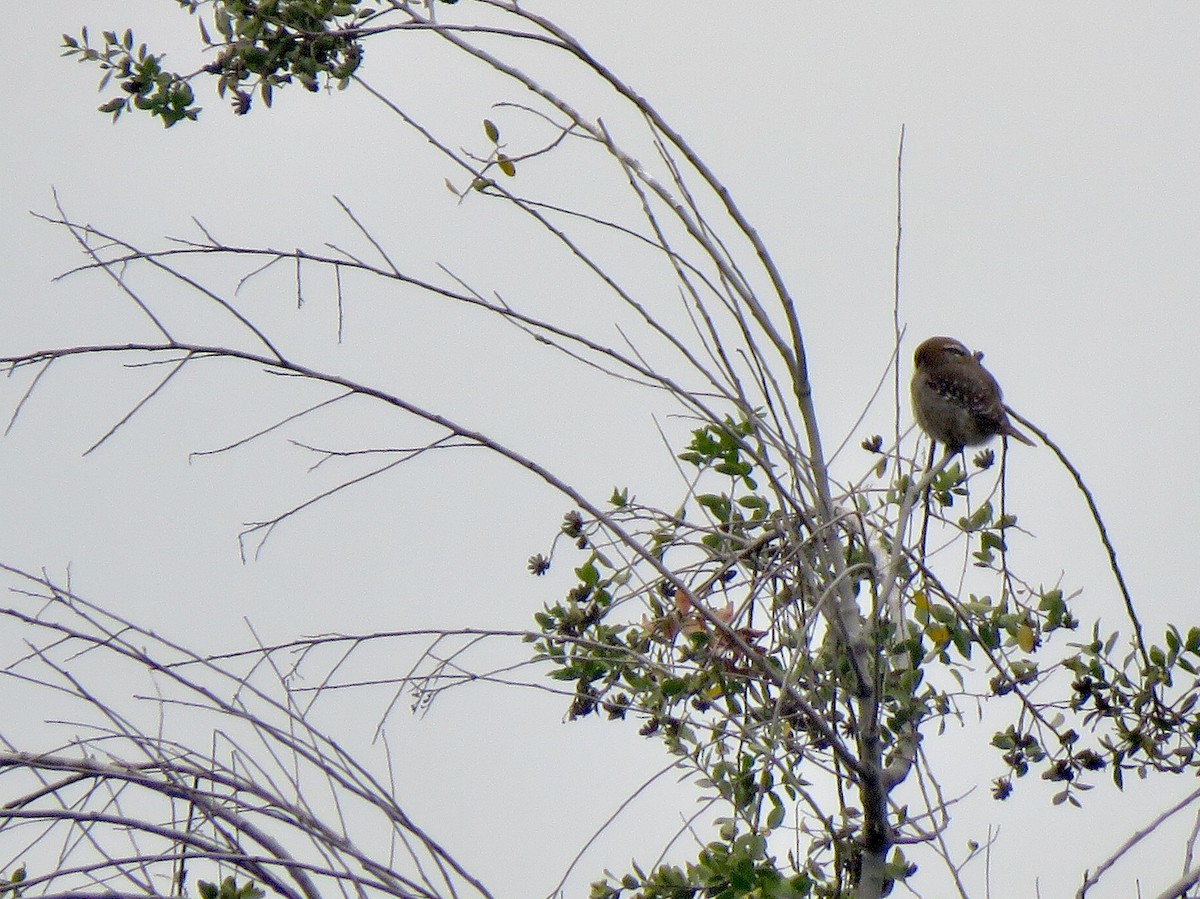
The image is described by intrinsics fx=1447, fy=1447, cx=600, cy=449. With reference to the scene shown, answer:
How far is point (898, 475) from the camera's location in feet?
11.6

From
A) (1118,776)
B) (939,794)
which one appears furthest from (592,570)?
(1118,776)

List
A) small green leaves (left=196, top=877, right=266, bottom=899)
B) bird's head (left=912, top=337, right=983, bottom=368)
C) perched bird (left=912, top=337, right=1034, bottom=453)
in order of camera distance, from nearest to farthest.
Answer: small green leaves (left=196, top=877, right=266, bottom=899), perched bird (left=912, top=337, right=1034, bottom=453), bird's head (left=912, top=337, right=983, bottom=368)

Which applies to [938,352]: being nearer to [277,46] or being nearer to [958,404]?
[958,404]

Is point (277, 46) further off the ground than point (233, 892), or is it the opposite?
point (277, 46)

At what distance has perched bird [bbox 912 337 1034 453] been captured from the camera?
240 inches

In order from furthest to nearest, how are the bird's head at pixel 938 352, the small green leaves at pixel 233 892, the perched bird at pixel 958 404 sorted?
1. the bird's head at pixel 938 352
2. the perched bird at pixel 958 404
3. the small green leaves at pixel 233 892

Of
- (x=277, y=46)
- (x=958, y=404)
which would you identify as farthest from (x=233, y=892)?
(x=958, y=404)

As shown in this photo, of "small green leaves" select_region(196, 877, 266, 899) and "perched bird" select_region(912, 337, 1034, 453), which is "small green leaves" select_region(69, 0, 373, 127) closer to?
"small green leaves" select_region(196, 877, 266, 899)

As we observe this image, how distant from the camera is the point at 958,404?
20.4 ft

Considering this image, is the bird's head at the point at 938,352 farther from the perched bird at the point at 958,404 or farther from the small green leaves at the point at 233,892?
the small green leaves at the point at 233,892

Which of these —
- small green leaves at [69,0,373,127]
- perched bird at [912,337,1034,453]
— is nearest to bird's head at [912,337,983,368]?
perched bird at [912,337,1034,453]

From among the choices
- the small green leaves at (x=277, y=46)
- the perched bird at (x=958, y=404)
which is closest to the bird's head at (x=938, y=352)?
the perched bird at (x=958, y=404)

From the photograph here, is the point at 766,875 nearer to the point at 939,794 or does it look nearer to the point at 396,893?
the point at 939,794

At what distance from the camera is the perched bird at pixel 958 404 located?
6.09 metres
